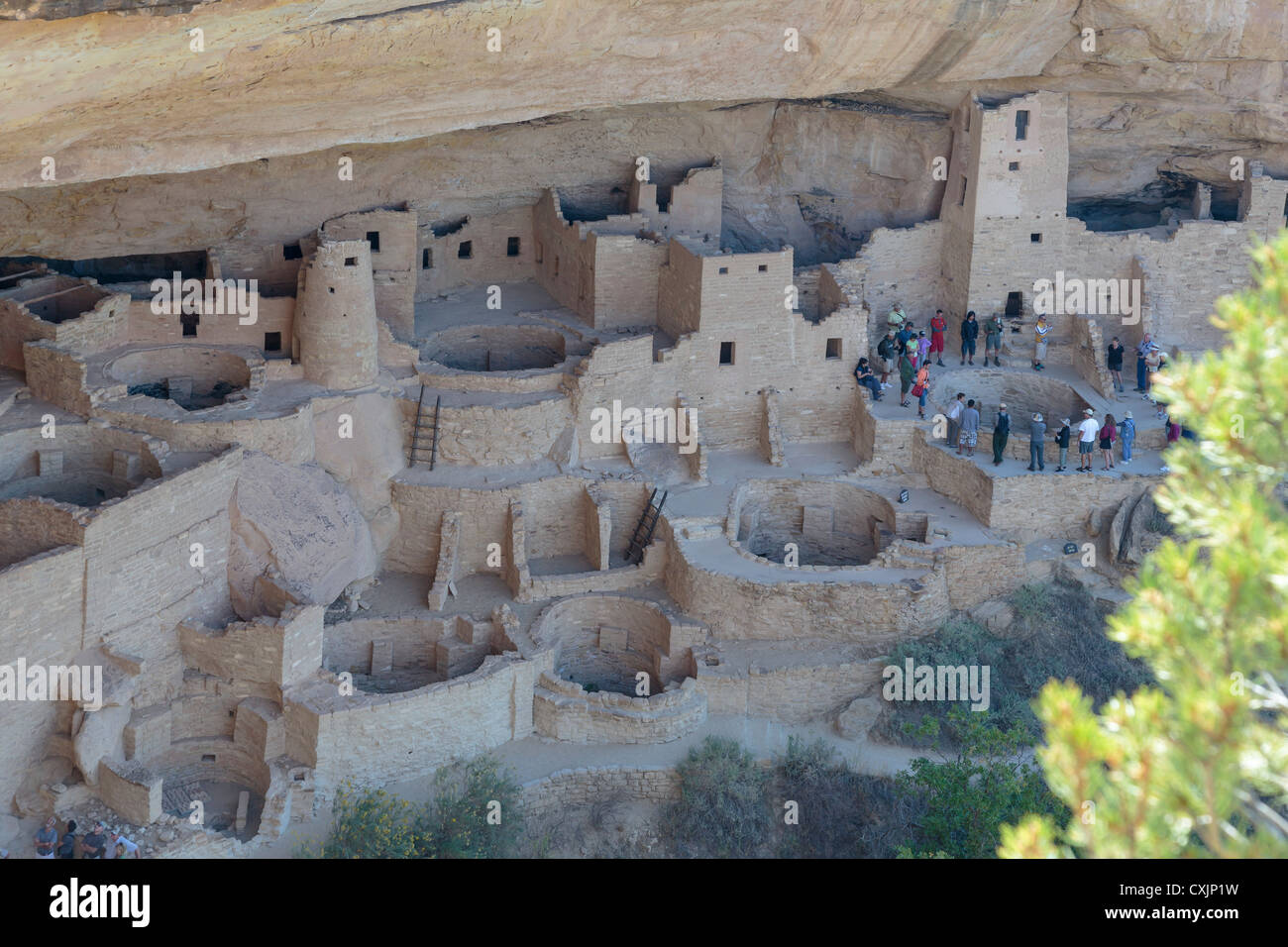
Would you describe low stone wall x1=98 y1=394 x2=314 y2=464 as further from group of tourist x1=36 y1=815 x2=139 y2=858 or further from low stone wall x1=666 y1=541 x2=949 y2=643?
low stone wall x1=666 y1=541 x2=949 y2=643

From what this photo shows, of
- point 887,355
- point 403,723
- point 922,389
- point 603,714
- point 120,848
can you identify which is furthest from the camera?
point 887,355

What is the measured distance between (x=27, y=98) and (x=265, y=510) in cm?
569

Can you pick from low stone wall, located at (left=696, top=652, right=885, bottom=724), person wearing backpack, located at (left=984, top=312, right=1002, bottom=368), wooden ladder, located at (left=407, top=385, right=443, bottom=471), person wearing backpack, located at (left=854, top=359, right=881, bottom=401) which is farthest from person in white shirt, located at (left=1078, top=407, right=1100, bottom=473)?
wooden ladder, located at (left=407, top=385, right=443, bottom=471)

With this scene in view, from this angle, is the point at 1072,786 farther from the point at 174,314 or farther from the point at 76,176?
the point at 174,314

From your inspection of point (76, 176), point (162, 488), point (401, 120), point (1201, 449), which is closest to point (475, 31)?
point (401, 120)

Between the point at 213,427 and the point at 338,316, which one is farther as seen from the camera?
the point at 338,316

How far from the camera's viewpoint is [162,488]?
1777cm

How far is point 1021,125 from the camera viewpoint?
76.5ft

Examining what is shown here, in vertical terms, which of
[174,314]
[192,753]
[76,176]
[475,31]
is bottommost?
[192,753]

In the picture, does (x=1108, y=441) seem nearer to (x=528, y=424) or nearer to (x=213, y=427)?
(x=528, y=424)

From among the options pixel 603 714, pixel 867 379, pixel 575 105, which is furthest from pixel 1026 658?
pixel 575 105

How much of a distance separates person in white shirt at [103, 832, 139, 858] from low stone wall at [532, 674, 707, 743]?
15.8 feet

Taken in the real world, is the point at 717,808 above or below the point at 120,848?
below

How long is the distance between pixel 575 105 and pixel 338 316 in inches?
148
